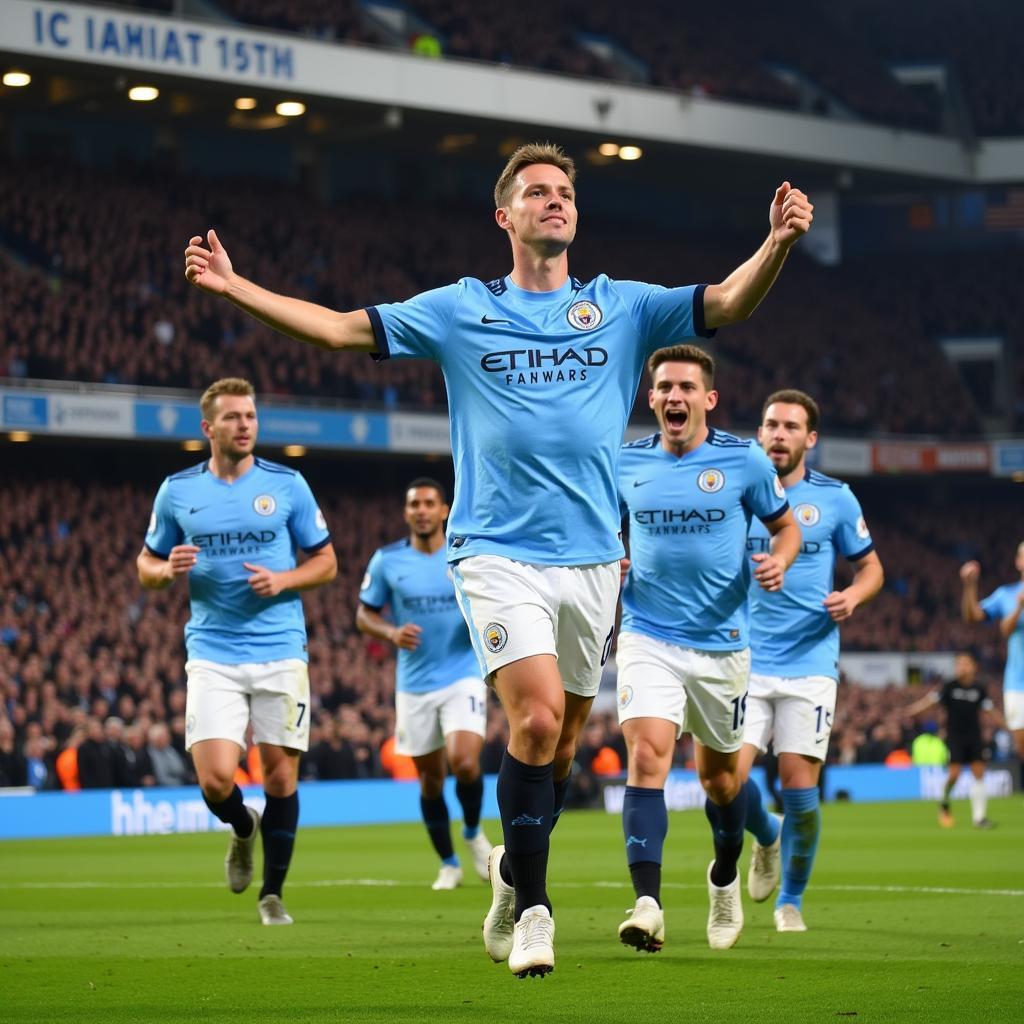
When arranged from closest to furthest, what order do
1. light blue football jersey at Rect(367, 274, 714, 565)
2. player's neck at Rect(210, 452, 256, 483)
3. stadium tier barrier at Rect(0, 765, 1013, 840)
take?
light blue football jersey at Rect(367, 274, 714, 565) → player's neck at Rect(210, 452, 256, 483) → stadium tier barrier at Rect(0, 765, 1013, 840)

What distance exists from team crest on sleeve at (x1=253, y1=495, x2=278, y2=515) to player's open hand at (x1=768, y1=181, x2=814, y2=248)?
504cm

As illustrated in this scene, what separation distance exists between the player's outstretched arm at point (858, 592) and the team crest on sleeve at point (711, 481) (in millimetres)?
790

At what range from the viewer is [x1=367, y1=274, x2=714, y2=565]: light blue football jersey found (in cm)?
661

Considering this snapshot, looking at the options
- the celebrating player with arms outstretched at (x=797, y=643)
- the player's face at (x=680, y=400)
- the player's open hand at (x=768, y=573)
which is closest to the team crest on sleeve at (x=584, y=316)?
the player's open hand at (x=768, y=573)

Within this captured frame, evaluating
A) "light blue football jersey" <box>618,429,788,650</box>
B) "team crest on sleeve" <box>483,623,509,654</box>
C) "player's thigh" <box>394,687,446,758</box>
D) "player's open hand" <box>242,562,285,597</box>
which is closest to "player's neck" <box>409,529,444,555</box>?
"player's thigh" <box>394,687,446,758</box>

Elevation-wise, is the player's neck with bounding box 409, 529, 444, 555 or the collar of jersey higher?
the collar of jersey

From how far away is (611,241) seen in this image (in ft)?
147

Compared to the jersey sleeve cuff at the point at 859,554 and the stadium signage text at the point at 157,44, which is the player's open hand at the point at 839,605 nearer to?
the jersey sleeve cuff at the point at 859,554

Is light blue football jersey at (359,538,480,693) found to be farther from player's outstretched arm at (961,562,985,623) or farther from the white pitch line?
player's outstretched arm at (961,562,985,623)

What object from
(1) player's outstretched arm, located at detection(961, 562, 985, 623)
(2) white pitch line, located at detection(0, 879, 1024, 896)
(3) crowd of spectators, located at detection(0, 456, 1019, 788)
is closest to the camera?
(2) white pitch line, located at detection(0, 879, 1024, 896)

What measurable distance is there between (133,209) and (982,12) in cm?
2699

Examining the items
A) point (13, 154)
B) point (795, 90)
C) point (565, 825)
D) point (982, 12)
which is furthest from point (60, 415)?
point (982, 12)

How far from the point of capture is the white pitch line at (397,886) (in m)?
12.5

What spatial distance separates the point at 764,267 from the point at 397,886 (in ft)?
28.3
